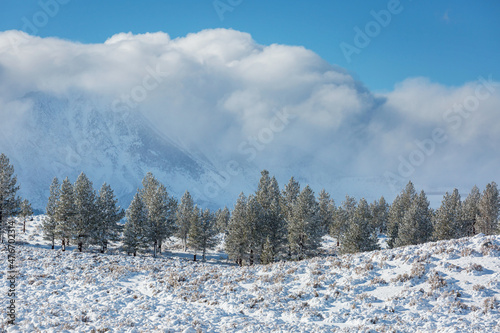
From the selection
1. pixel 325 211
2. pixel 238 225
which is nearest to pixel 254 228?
pixel 238 225

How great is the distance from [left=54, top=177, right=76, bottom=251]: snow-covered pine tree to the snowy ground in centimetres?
2140

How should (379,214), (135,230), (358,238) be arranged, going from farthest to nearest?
(379,214)
(135,230)
(358,238)

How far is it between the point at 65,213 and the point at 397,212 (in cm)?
6453

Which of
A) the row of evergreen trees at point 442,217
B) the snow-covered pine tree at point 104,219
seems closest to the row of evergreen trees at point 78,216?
the snow-covered pine tree at point 104,219

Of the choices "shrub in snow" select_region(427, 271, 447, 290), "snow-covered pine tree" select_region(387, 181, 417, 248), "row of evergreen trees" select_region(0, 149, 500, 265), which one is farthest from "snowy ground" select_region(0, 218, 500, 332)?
"snow-covered pine tree" select_region(387, 181, 417, 248)

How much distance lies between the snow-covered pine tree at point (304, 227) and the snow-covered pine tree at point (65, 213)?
30992mm

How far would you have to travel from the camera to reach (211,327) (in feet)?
48.4

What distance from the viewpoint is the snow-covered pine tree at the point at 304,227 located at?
45.2 metres

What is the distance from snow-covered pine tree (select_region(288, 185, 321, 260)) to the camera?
45.2 m

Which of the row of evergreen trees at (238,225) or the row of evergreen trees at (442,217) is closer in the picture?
the row of evergreen trees at (238,225)

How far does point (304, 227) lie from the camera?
45094 millimetres

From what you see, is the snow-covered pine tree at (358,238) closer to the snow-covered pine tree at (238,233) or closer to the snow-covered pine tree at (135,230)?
the snow-covered pine tree at (238,233)

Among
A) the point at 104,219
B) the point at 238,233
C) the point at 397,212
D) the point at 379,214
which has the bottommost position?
the point at 238,233

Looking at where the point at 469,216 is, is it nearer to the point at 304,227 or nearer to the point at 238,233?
the point at 304,227
